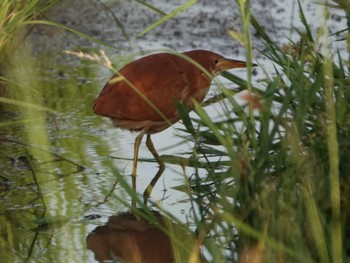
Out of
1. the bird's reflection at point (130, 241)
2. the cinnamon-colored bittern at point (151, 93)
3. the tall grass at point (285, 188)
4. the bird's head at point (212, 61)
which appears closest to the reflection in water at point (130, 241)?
the bird's reflection at point (130, 241)

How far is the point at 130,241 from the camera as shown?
14.2 ft

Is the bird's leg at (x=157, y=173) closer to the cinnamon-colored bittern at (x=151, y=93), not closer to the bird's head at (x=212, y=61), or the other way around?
the cinnamon-colored bittern at (x=151, y=93)

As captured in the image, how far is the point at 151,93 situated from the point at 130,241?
951 mm

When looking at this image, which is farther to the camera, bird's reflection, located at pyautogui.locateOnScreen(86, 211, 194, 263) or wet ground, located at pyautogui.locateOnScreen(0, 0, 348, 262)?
wet ground, located at pyautogui.locateOnScreen(0, 0, 348, 262)

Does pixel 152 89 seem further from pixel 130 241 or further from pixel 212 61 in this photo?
pixel 130 241

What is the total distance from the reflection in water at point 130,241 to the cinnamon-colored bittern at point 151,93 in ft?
1.74

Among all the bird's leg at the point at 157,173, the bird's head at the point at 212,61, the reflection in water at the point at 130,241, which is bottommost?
the reflection in water at the point at 130,241

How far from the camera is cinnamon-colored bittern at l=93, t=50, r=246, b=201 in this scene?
5.06 metres

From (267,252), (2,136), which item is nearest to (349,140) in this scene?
(267,252)

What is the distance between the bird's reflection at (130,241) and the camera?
412 cm

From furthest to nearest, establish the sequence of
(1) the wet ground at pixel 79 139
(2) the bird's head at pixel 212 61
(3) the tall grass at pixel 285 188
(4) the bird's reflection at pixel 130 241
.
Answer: (2) the bird's head at pixel 212 61, (1) the wet ground at pixel 79 139, (4) the bird's reflection at pixel 130 241, (3) the tall grass at pixel 285 188

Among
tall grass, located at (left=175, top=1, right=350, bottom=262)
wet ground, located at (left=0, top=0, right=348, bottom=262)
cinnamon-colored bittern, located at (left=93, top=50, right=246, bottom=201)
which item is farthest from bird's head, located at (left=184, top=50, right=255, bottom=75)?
tall grass, located at (left=175, top=1, right=350, bottom=262)

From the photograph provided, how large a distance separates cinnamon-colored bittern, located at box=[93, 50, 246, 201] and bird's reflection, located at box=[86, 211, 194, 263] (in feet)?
1.74

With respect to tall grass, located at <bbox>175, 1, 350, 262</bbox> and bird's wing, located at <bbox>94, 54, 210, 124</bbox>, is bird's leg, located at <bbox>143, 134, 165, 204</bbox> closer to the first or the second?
bird's wing, located at <bbox>94, 54, 210, 124</bbox>
